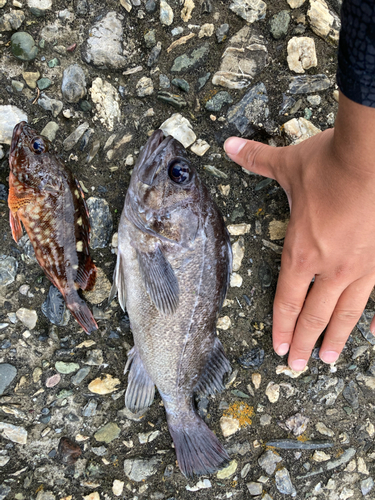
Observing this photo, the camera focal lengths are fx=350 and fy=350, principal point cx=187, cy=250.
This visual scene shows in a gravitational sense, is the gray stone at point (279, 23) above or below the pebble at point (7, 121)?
above

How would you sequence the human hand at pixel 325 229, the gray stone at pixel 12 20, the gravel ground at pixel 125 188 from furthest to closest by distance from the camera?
the gravel ground at pixel 125 188, the gray stone at pixel 12 20, the human hand at pixel 325 229

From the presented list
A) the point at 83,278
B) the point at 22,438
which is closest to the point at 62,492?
the point at 22,438

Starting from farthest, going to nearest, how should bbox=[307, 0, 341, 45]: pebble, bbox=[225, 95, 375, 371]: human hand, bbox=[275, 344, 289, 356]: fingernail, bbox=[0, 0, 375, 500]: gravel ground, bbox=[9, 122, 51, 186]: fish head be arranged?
1. bbox=[275, 344, 289, 356]: fingernail
2. bbox=[307, 0, 341, 45]: pebble
3. bbox=[0, 0, 375, 500]: gravel ground
4. bbox=[9, 122, 51, 186]: fish head
5. bbox=[225, 95, 375, 371]: human hand

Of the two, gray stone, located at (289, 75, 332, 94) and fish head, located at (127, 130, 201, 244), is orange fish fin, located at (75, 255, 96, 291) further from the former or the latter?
gray stone, located at (289, 75, 332, 94)

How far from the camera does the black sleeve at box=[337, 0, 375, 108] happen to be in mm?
1271

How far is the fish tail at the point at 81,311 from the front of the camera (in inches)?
86.5

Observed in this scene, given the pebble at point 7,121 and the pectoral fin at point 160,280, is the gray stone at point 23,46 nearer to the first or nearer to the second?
the pebble at point 7,121

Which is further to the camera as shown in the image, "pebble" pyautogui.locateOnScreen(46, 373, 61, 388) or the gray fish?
"pebble" pyautogui.locateOnScreen(46, 373, 61, 388)

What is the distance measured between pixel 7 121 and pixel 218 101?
135 cm

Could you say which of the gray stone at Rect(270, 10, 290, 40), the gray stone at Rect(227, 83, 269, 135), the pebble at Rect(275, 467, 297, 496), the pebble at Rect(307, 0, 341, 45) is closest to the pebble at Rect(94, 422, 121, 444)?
the pebble at Rect(275, 467, 297, 496)

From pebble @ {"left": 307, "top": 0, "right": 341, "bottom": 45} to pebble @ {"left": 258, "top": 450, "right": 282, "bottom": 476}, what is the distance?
2921mm

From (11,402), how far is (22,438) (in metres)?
0.26

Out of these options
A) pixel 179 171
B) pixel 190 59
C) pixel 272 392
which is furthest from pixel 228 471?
pixel 190 59

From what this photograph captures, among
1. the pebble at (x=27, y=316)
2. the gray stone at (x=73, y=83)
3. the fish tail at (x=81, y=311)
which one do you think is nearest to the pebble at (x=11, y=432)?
the pebble at (x=27, y=316)
